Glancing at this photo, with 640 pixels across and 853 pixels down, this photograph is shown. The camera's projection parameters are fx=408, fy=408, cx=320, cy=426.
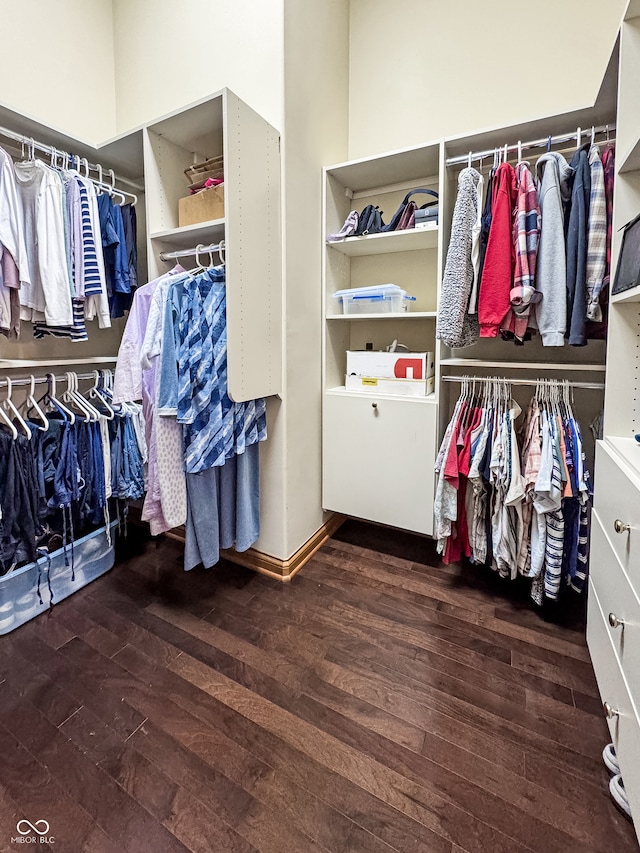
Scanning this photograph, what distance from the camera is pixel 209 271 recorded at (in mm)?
1685

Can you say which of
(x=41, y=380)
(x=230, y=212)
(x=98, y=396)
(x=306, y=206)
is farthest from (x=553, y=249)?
(x=41, y=380)

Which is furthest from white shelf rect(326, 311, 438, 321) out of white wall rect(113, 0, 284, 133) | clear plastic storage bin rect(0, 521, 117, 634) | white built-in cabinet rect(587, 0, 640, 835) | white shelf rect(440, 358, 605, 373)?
clear plastic storage bin rect(0, 521, 117, 634)

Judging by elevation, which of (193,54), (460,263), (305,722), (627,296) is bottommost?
(305,722)

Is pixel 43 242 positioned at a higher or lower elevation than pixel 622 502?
higher

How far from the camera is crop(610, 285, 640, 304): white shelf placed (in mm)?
1084

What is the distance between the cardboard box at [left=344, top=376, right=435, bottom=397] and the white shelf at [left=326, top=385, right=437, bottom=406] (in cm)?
2

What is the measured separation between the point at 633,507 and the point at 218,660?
1.42 metres

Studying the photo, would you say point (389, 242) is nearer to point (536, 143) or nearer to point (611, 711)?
point (536, 143)

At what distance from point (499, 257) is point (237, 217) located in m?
1.04

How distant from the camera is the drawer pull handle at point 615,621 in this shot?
993 mm

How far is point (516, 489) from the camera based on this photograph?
1692mm

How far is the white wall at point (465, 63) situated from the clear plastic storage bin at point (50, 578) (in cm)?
261

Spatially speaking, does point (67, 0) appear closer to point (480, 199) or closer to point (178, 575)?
point (480, 199)

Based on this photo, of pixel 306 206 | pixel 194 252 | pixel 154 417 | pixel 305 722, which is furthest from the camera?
pixel 306 206
